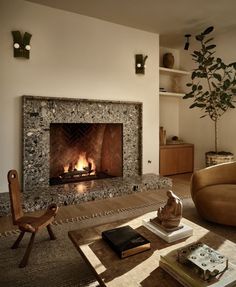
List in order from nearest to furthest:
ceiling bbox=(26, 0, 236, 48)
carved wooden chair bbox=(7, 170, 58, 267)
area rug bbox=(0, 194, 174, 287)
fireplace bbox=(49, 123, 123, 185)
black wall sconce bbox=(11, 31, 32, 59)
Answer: area rug bbox=(0, 194, 174, 287)
carved wooden chair bbox=(7, 170, 58, 267)
black wall sconce bbox=(11, 31, 32, 59)
ceiling bbox=(26, 0, 236, 48)
fireplace bbox=(49, 123, 123, 185)

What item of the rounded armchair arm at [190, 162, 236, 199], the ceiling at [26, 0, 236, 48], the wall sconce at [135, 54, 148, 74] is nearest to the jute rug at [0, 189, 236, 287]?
the rounded armchair arm at [190, 162, 236, 199]

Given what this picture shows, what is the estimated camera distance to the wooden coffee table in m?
1.00

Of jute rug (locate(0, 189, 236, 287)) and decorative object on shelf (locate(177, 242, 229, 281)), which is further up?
decorative object on shelf (locate(177, 242, 229, 281))

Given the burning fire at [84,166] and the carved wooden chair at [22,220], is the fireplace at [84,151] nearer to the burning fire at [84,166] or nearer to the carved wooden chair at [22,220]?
the burning fire at [84,166]

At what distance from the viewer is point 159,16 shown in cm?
Answer: 332

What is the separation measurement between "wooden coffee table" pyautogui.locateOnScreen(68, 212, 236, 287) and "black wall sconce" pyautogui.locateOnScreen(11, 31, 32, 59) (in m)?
2.36

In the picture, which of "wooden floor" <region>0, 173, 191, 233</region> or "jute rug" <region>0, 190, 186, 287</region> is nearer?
"jute rug" <region>0, 190, 186, 287</region>

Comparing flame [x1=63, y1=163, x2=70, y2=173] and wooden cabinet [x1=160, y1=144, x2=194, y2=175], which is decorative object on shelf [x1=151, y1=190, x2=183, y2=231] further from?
wooden cabinet [x1=160, y1=144, x2=194, y2=175]

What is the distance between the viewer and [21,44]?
9.39ft

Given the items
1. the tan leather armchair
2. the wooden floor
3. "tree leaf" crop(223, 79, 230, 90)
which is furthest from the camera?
"tree leaf" crop(223, 79, 230, 90)

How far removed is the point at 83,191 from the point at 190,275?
2.11 m

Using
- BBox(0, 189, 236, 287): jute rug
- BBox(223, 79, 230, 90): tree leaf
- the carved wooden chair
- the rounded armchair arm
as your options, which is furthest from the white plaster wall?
the rounded armchair arm

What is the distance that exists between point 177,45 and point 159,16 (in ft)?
4.62

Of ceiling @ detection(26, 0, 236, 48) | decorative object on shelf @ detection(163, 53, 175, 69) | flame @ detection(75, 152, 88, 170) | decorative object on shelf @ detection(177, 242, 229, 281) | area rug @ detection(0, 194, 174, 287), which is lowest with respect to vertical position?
area rug @ detection(0, 194, 174, 287)
